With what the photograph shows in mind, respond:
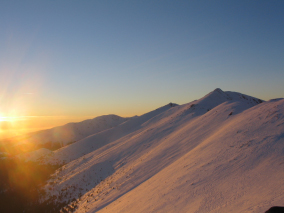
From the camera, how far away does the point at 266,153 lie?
1056 cm

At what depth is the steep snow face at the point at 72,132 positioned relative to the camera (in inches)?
3853

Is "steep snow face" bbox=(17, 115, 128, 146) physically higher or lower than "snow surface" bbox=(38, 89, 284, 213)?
higher

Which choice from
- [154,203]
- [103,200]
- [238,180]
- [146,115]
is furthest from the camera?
[146,115]

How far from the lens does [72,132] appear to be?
10519 cm

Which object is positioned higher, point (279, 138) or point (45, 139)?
point (45, 139)

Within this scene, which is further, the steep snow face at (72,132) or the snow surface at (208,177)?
the steep snow face at (72,132)

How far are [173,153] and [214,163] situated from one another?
8815mm

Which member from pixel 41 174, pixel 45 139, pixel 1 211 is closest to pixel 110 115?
pixel 45 139

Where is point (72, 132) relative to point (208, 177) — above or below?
above

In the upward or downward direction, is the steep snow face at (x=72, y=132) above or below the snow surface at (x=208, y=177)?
above

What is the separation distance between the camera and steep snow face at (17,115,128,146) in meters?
97.9

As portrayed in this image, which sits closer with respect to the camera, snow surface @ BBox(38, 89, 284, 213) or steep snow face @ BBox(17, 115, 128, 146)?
snow surface @ BBox(38, 89, 284, 213)

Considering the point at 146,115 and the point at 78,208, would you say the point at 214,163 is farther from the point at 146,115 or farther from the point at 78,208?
the point at 146,115

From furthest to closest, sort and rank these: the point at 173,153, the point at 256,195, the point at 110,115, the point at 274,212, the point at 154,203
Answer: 1. the point at 110,115
2. the point at 173,153
3. the point at 154,203
4. the point at 256,195
5. the point at 274,212
